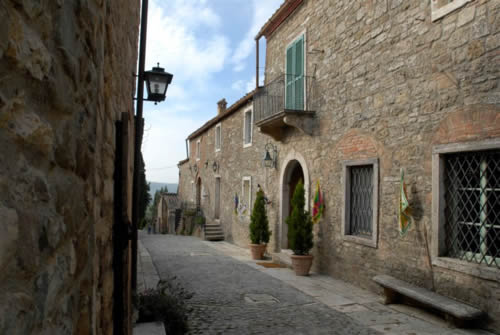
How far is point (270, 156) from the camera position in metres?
11.0

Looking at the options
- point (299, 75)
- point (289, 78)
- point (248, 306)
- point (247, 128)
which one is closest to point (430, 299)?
point (248, 306)

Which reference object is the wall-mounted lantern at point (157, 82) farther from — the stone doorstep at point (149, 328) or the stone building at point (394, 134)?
the stone building at point (394, 134)

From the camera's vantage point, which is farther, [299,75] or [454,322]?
[299,75]

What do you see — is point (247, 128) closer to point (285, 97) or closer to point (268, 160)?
point (268, 160)

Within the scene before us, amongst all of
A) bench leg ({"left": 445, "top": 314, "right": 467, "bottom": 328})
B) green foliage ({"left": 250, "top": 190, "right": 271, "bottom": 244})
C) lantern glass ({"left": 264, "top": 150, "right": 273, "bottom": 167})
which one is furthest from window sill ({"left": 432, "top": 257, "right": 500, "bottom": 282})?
lantern glass ({"left": 264, "top": 150, "right": 273, "bottom": 167})

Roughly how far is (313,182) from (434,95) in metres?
3.75

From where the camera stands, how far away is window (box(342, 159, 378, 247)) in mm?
6613

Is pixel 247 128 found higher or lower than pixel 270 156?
higher

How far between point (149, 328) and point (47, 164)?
328 cm

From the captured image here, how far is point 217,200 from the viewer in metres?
18.1

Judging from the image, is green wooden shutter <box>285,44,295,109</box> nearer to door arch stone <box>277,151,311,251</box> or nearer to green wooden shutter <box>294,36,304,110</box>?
green wooden shutter <box>294,36,304,110</box>

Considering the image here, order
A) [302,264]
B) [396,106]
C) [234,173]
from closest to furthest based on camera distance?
[396,106], [302,264], [234,173]

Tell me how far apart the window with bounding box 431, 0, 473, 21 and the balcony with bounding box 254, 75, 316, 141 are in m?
3.53

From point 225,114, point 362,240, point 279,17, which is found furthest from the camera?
point 225,114
